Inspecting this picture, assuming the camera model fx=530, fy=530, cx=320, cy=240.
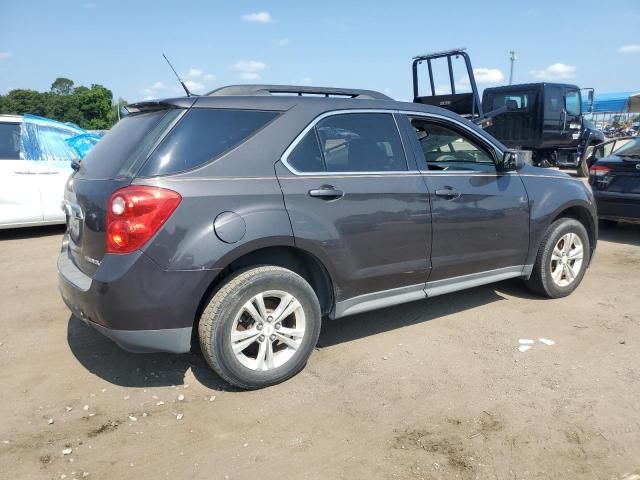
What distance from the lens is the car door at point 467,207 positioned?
12.7ft

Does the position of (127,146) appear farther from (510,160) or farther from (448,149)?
(510,160)

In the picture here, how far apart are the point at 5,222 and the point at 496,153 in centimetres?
620

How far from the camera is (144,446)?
2.66 m

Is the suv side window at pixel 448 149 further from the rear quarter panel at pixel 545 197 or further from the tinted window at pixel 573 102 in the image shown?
the tinted window at pixel 573 102

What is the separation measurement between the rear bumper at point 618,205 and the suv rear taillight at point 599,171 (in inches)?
8.5

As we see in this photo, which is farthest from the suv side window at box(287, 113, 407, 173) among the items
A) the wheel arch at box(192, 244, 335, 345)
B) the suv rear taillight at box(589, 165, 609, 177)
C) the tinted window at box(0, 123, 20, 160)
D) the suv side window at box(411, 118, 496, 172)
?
the tinted window at box(0, 123, 20, 160)

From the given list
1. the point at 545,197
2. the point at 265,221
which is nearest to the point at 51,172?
the point at 265,221

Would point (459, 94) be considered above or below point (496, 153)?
above

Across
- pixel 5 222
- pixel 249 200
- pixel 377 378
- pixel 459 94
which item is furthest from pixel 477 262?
pixel 459 94

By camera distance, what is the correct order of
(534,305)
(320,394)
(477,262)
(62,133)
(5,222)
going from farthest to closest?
(62,133) → (5,222) → (534,305) → (477,262) → (320,394)

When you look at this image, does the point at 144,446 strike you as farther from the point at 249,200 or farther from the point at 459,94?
the point at 459,94

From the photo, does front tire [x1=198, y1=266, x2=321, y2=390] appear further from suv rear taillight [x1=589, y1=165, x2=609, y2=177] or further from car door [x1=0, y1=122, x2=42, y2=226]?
suv rear taillight [x1=589, y1=165, x2=609, y2=177]

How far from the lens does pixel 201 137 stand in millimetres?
3047

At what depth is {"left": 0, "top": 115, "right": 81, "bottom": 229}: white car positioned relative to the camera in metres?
6.92
